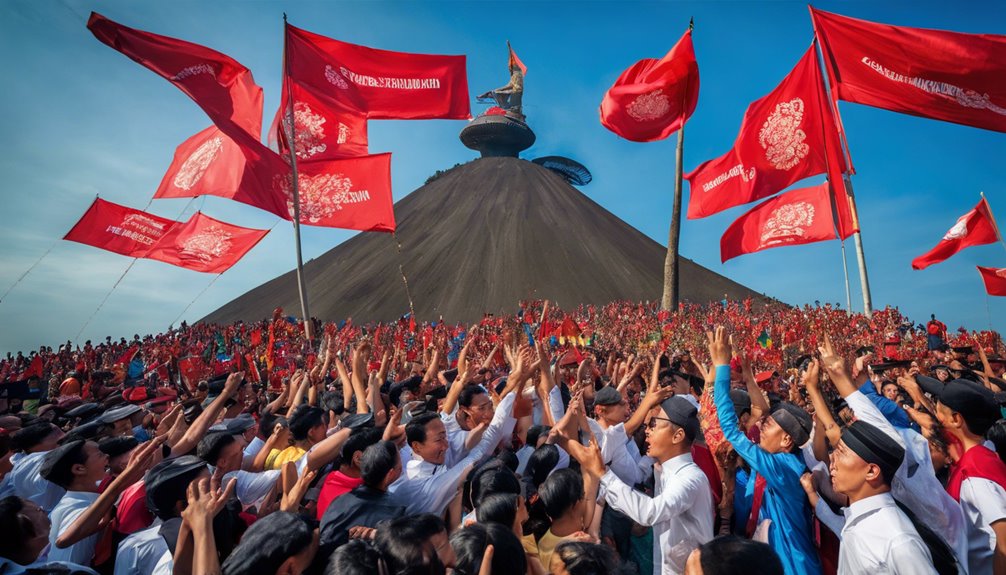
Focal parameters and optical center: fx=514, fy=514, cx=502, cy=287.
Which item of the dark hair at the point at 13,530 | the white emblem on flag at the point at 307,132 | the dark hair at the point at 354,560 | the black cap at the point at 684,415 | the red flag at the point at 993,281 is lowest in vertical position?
the dark hair at the point at 354,560

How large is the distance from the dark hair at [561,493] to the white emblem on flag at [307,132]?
1064 cm

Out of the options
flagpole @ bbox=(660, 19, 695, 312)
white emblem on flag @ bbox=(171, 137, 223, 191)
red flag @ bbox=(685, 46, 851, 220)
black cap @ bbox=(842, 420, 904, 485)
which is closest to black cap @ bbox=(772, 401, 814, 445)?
black cap @ bbox=(842, 420, 904, 485)

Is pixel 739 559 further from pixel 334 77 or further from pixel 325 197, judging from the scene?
pixel 334 77

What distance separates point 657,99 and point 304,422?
1345 cm

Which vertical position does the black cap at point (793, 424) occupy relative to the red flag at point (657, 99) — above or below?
below

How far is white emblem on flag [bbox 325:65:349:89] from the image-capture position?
11344 mm

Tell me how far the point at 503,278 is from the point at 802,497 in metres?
40.0

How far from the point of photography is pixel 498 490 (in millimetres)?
2768

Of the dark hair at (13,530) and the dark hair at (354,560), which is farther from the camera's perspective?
the dark hair at (13,530)

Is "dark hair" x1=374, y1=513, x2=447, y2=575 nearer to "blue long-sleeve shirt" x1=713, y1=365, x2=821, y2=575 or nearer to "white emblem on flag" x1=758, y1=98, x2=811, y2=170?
"blue long-sleeve shirt" x1=713, y1=365, x2=821, y2=575

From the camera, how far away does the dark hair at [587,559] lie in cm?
192

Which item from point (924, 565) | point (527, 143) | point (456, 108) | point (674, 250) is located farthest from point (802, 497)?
point (527, 143)

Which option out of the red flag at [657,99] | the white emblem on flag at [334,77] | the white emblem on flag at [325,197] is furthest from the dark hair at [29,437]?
the red flag at [657,99]

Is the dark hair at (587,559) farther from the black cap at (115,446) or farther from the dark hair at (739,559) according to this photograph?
the black cap at (115,446)
